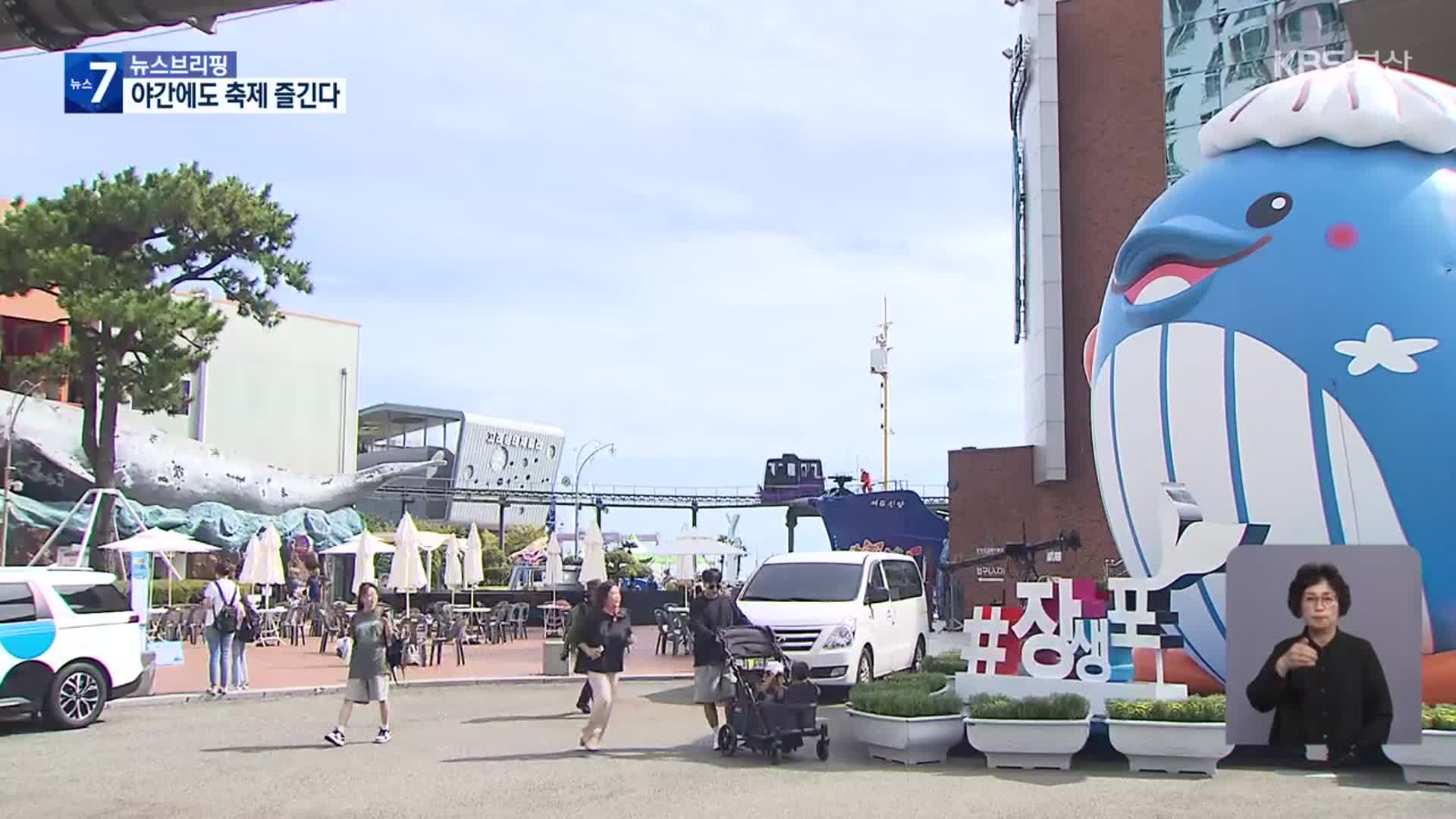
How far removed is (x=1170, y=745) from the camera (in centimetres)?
1120

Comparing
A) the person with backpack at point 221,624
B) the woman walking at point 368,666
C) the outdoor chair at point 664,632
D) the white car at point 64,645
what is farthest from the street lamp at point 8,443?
the woman walking at point 368,666

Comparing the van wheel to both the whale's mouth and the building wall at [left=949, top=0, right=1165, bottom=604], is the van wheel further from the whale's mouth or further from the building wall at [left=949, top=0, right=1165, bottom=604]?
the building wall at [left=949, top=0, right=1165, bottom=604]

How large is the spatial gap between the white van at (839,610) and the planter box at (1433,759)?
7.13m

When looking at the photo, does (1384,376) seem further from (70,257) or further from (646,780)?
(70,257)

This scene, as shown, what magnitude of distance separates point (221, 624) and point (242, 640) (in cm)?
61

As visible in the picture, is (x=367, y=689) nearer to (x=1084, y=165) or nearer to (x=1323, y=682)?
(x=1323, y=682)

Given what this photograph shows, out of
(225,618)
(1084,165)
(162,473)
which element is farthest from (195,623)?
(1084,165)

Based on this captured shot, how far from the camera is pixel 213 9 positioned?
6879mm

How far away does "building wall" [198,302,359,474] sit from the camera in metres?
62.4

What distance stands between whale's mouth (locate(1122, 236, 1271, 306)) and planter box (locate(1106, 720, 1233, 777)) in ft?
13.7

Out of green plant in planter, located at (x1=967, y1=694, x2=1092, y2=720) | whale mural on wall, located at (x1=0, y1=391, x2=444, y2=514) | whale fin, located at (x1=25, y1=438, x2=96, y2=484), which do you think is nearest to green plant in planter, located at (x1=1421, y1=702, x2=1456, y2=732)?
green plant in planter, located at (x1=967, y1=694, x2=1092, y2=720)

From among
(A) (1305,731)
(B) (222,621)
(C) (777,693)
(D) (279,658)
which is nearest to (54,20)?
(A) (1305,731)

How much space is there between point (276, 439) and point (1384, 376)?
5980 centimetres

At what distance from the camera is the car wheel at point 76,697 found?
48.2 ft
